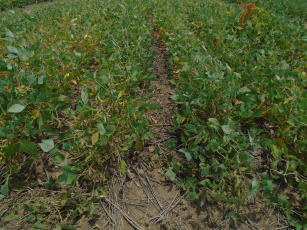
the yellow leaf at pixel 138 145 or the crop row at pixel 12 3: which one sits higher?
the yellow leaf at pixel 138 145

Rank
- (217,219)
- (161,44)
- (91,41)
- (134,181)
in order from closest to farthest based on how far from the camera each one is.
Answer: (217,219) → (134,181) → (91,41) → (161,44)

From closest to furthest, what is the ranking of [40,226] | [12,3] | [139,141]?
[40,226], [139,141], [12,3]

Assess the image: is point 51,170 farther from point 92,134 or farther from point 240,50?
point 240,50

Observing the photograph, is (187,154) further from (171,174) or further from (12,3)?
(12,3)

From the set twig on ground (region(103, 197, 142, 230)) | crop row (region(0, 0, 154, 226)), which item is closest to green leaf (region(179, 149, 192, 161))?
crop row (region(0, 0, 154, 226))

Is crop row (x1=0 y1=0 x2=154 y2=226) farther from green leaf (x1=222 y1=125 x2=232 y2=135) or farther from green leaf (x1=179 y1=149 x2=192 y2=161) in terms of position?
green leaf (x1=222 y1=125 x2=232 y2=135)

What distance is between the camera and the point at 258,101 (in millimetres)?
1714

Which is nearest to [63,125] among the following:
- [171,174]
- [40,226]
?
[40,226]

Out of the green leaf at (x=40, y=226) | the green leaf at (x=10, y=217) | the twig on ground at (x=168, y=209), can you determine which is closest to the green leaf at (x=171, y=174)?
the twig on ground at (x=168, y=209)

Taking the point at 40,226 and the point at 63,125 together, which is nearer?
the point at 40,226

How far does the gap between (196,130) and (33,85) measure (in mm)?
1142

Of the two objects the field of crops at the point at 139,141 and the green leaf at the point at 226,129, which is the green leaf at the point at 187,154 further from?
the green leaf at the point at 226,129

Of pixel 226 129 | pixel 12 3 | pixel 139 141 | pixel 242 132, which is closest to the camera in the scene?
pixel 226 129

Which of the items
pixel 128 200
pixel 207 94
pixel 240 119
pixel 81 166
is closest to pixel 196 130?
pixel 207 94
